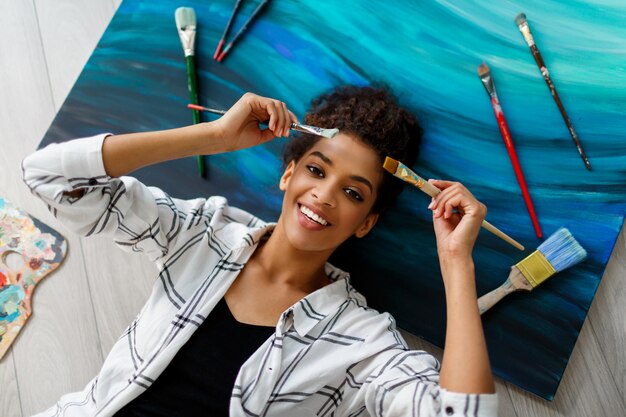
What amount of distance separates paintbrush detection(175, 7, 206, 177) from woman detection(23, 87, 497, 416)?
268mm

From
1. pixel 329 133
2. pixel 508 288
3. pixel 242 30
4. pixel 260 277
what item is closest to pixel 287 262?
pixel 260 277

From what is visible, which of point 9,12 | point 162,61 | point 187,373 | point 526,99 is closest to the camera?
point 187,373

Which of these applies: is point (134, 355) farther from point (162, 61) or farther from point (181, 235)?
point (162, 61)

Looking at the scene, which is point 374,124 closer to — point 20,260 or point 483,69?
point 483,69

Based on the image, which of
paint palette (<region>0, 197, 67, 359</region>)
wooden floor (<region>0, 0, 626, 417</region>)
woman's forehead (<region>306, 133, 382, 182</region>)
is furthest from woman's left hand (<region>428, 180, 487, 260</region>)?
paint palette (<region>0, 197, 67, 359</region>)

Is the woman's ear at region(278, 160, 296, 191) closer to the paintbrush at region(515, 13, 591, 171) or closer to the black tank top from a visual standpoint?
the black tank top

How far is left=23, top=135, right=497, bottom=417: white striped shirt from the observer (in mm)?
860

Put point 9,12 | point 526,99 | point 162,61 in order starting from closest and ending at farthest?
1. point 526,99
2. point 162,61
3. point 9,12

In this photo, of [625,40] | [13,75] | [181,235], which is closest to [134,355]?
[181,235]

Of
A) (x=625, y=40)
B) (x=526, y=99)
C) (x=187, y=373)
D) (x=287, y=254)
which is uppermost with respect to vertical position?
(x=625, y=40)

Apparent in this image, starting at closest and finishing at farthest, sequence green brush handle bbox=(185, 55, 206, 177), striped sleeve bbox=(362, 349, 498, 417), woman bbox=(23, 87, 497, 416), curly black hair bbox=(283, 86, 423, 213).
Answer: striped sleeve bbox=(362, 349, 498, 417) < woman bbox=(23, 87, 497, 416) < curly black hair bbox=(283, 86, 423, 213) < green brush handle bbox=(185, 55, 206, 177)

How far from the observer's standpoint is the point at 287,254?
1016mm

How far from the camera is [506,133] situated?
106 centimetres

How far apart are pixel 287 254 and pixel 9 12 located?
950 millimetres
